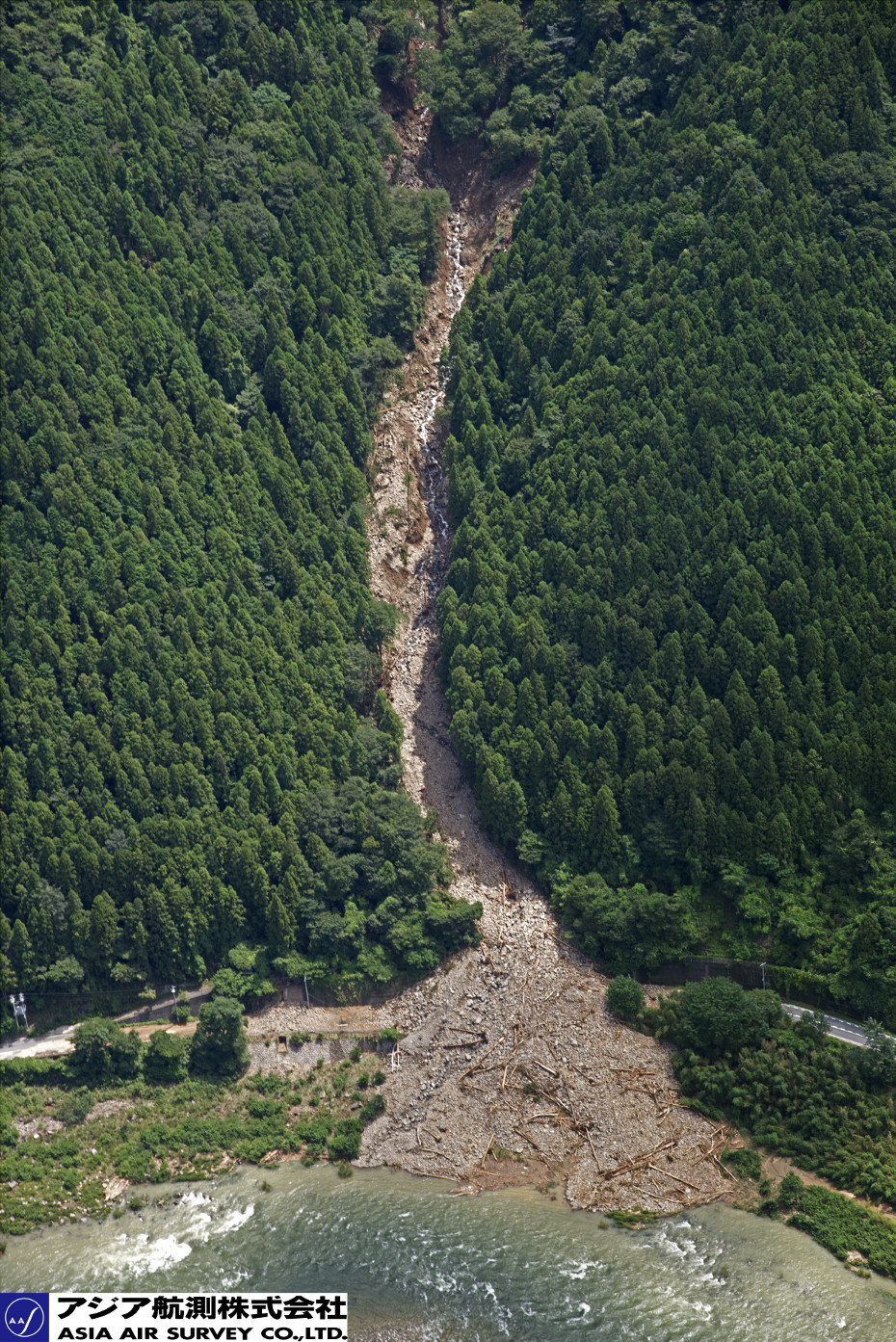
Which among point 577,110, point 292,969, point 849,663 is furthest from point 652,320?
point 292,969

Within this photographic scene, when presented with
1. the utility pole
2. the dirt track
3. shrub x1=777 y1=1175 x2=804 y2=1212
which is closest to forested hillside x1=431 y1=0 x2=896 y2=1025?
the dirt track

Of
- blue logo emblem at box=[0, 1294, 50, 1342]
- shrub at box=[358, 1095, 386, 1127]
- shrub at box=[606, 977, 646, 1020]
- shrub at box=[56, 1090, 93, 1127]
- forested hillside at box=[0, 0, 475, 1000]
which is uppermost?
forested hillside at box=[0, 0, 475, 1000]

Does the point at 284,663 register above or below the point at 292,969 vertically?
above

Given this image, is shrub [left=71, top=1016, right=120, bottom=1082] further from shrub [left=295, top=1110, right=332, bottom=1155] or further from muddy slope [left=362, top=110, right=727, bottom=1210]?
muddy slope [left=362, top=110, right=727, bottom=1210]

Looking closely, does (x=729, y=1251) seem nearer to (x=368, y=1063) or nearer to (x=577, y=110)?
(x=368, y=1063)

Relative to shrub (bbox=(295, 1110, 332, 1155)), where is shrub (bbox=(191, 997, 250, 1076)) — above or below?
above
